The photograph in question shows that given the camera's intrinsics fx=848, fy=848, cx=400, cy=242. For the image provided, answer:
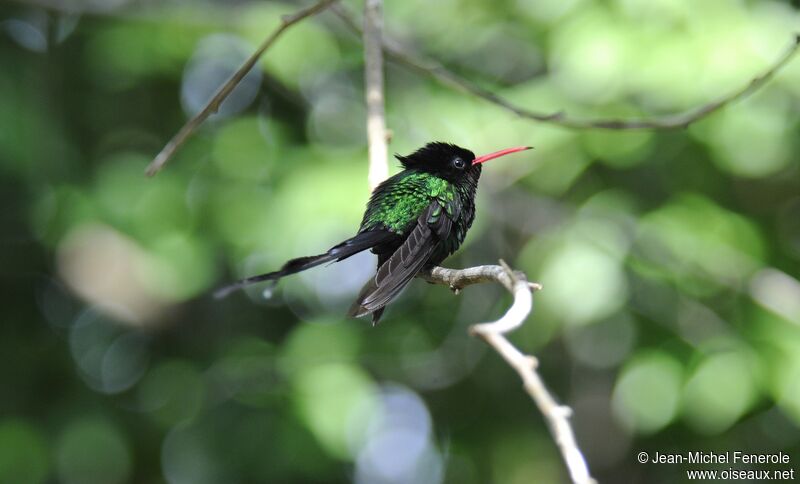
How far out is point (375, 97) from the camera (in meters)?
2.99

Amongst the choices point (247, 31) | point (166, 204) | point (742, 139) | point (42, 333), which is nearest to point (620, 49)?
point (742, 139)

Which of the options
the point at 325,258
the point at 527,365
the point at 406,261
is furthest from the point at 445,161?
the point at 527,365

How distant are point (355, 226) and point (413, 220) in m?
1.16

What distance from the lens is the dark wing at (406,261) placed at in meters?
A: 2.55

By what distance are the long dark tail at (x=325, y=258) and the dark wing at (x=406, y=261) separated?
4.9 inches

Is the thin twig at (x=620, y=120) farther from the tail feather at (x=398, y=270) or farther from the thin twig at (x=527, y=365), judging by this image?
the thin twig at (x=527, y=365)

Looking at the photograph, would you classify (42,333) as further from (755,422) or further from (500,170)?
(755,422)

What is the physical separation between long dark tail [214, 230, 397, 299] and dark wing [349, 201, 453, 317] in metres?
0.12

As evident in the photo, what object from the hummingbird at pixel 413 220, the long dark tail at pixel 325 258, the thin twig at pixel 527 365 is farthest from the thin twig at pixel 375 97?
the thin twig at pixel 527 365

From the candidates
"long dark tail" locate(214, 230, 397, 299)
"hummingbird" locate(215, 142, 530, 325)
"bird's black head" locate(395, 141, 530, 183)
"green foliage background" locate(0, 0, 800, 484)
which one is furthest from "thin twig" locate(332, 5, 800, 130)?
"green foliage background" locate(0, 0, 800, 484)

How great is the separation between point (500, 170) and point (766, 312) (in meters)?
1.64

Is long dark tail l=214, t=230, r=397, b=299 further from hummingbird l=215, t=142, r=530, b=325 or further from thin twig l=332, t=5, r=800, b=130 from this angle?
thin twig l=332, t=5, r=800, b=130

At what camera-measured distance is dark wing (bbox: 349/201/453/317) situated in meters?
2.55

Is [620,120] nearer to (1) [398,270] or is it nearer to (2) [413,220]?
(2) [413,220]
